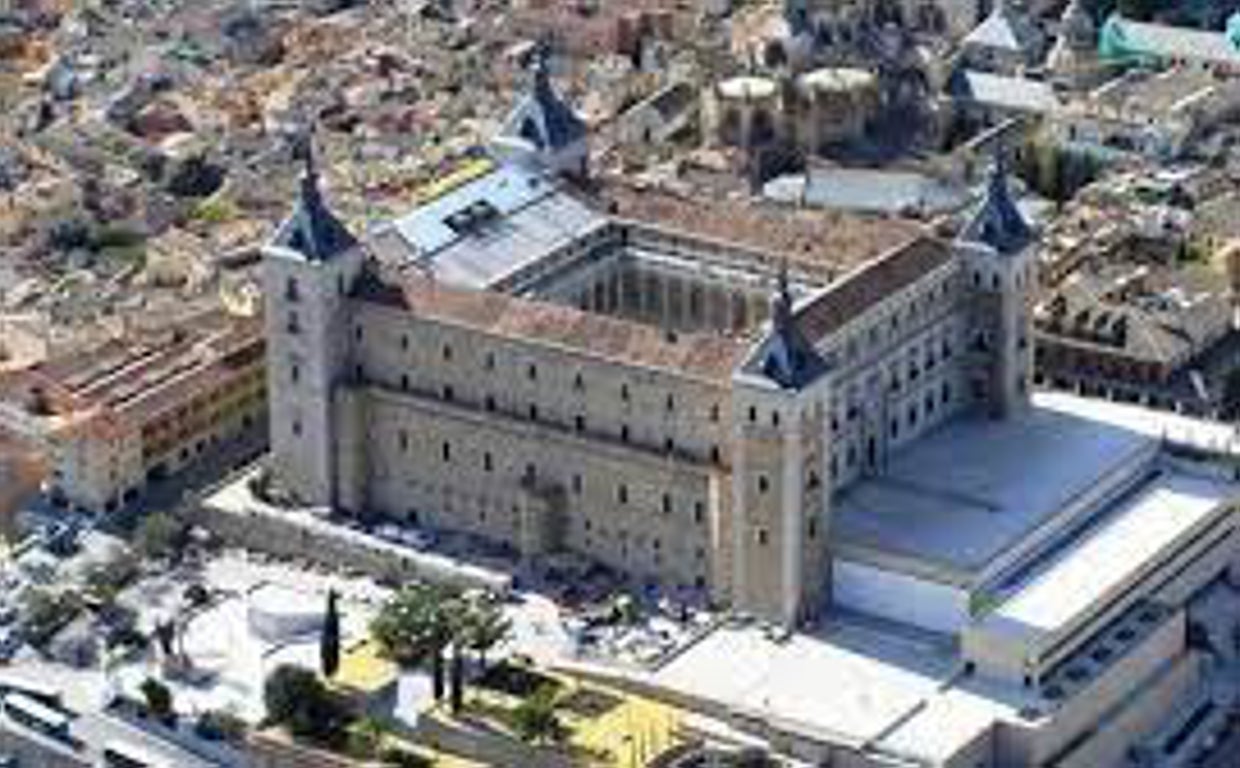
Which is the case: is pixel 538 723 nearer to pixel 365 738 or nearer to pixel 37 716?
pixel 365 738

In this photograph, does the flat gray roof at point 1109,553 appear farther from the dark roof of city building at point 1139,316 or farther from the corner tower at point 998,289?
the dark roof of city building at point 1139,316

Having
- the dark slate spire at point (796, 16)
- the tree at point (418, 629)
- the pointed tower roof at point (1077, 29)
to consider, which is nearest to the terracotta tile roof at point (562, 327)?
the tree at point (418, 629)

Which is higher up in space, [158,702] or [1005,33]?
[1005,33]

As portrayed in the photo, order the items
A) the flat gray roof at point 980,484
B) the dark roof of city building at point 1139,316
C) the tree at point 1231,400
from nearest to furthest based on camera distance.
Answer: the flat gray roof at point 980,484
the tree at point 1231,400
the dark roof of city building at point 1139,316

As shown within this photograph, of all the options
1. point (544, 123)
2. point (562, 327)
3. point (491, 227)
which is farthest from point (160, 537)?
point (544, 123)

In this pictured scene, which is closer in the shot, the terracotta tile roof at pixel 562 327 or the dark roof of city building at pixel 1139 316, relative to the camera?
the terracotta tile roof at pixel 562 327

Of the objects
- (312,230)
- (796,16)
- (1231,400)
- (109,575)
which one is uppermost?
(312,230)
